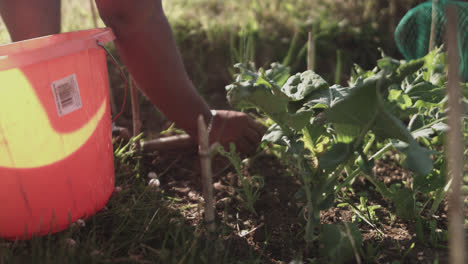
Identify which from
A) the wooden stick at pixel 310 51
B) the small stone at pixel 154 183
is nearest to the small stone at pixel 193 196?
the small stone at pixel 154 183

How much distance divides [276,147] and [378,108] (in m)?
0.82

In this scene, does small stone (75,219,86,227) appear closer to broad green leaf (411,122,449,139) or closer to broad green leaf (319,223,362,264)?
broad green leaf (319,223,362,264)

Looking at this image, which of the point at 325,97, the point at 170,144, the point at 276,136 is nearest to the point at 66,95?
the point at 276,136

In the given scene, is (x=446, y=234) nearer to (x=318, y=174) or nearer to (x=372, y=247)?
(x=372, y=247)

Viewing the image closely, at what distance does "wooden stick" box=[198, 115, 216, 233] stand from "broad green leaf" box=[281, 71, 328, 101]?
0.26m

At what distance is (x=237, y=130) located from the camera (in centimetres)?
162

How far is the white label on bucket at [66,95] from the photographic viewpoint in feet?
3.47

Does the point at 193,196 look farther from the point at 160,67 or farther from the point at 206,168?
the point at 206,168

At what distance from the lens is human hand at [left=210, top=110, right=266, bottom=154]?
158 centimetres

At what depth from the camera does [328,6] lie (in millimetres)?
2879

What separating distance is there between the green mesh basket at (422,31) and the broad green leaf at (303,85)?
2.86ft

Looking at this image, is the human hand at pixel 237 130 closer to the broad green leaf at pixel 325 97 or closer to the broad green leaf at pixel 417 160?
the broad green leaf at pixel 325 97

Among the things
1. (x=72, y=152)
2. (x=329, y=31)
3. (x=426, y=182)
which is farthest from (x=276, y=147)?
(x=329, y=31)

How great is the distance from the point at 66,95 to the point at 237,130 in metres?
0.70
